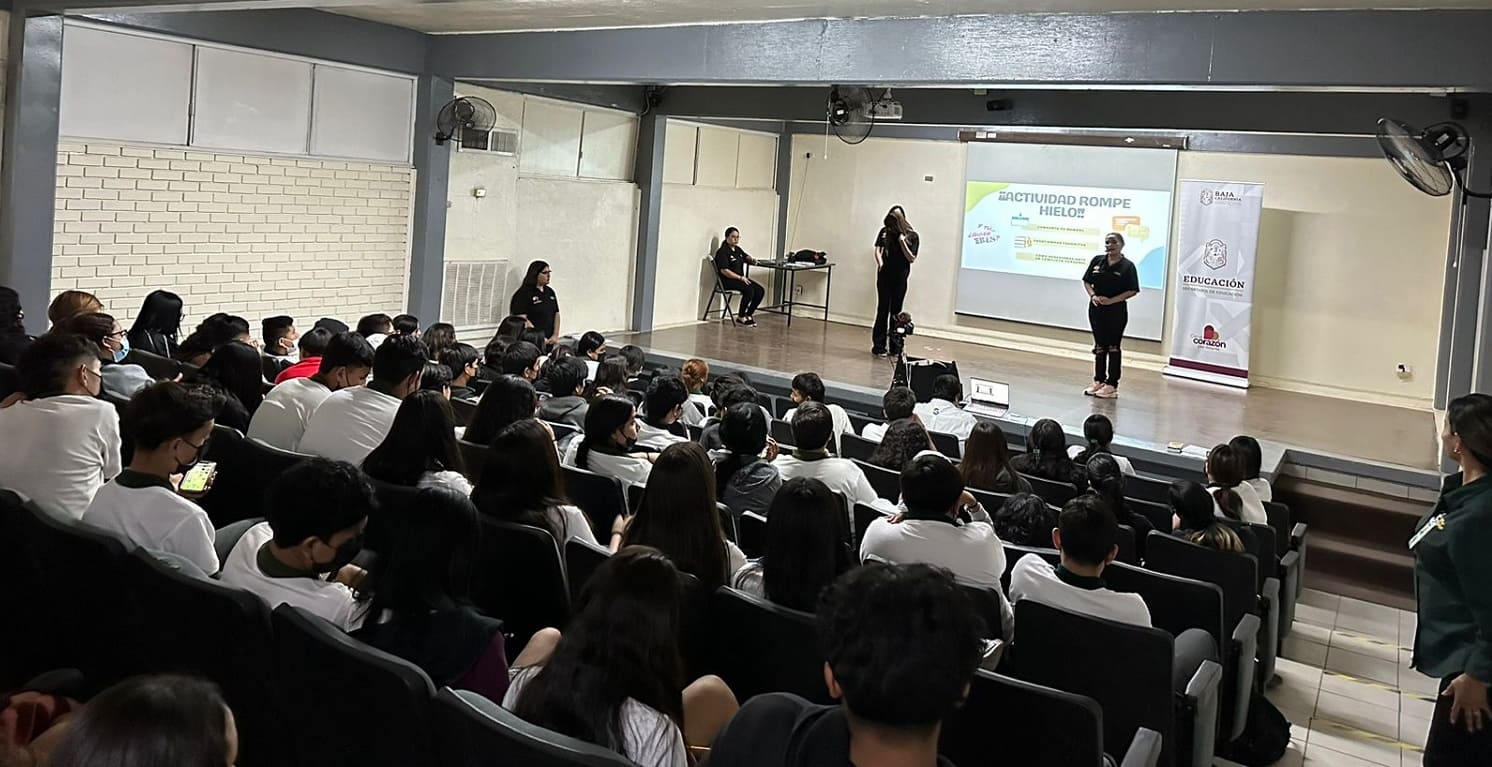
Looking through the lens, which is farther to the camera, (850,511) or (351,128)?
(351,128)

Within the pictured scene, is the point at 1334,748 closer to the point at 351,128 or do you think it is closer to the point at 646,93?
the point at 351,128

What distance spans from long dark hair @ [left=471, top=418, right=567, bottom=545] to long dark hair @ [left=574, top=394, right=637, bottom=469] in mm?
953

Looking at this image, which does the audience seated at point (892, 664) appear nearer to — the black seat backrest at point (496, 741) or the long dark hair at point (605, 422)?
the black seat backrest at point (496, 741)

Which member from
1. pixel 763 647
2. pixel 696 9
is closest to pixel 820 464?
pixel 763 647

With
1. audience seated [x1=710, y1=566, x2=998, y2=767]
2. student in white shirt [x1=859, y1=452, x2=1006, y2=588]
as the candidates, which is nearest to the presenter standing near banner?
student in white shirt [x1=859, y1=452, x2=1006, y2=588]

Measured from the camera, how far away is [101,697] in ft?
4.29

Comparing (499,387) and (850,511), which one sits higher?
(499,387)

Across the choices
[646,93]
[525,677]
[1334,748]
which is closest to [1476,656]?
[1334,748]

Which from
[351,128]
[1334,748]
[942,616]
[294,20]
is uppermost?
[294,20]

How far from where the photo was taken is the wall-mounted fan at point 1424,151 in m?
6.48

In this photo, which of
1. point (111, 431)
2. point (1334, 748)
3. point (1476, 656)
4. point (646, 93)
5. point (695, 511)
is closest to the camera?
point (1476, 656)

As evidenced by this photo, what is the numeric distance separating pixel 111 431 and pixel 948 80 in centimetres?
548

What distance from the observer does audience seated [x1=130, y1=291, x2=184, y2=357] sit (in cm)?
652

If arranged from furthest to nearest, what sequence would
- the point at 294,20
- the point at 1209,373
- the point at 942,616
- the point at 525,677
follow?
1. the point at 1209,373
2. the point at 294,20
3. the point at 525,677
4. the point at 942,616
